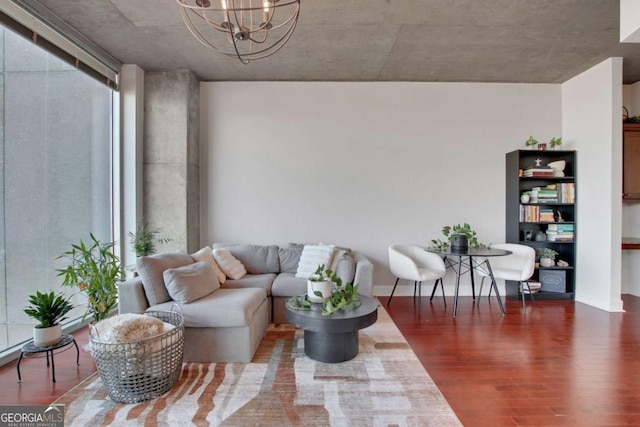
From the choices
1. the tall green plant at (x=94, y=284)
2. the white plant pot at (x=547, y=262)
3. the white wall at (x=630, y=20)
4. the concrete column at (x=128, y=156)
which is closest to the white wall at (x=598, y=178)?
the white plant pot at (x=547, y=262)

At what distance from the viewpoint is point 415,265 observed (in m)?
3.71

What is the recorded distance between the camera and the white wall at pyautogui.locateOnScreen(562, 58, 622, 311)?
142 inches

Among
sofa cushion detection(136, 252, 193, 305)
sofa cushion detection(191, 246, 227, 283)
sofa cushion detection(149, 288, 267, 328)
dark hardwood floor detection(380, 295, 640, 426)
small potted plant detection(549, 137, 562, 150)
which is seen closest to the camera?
dark hardwood floor detection(380, 295, 640, 426)

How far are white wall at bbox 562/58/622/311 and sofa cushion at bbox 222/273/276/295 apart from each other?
4002mm

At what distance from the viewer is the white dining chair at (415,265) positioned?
3.62 m

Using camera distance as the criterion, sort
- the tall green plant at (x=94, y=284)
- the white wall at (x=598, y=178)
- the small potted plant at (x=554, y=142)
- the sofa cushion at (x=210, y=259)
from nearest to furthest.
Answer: the tall green plant at (x=94, y=284) → the sofa cushion at (x=210, y=259) → the white wall at (x=598, y=178) → the small potted plant at (x=554, y=142)

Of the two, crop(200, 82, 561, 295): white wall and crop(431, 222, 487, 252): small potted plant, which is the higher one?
crop(200, 82, 561, 295): white wall

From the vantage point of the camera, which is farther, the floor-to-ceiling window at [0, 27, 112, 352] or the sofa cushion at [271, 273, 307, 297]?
the sofa cushion at [271, 273, 307, 297]

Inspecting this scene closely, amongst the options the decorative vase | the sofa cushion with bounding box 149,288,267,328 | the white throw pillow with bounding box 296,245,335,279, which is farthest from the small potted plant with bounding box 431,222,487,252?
the sofa cushion with bounding box 149,288,267,328

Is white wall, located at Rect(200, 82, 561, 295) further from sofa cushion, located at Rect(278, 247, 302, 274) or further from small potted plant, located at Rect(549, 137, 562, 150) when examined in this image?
sofa cushion, located at Rect(278, 247, 302, 274)

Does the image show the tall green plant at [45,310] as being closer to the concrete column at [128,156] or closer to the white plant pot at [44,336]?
the white plant pot at [44,336]

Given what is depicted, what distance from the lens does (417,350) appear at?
261cm

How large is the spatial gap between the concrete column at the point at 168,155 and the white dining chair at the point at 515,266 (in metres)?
3.94

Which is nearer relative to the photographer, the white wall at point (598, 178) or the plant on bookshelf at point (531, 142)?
the white wall at point (598, 178)
